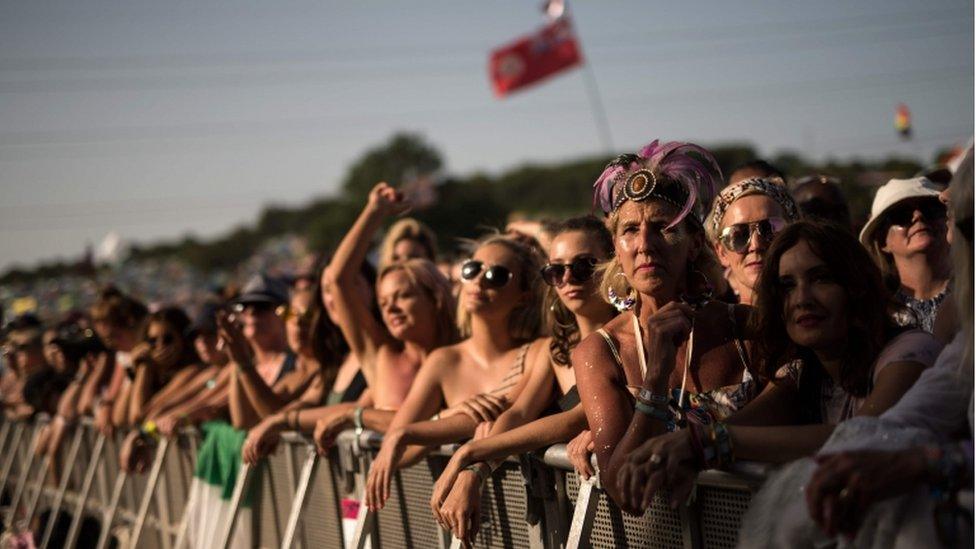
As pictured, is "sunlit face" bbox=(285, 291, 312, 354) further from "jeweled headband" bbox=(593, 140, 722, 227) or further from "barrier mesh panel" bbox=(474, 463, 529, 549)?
"jeweled headband" bbox=(593, 140, 722, 227)

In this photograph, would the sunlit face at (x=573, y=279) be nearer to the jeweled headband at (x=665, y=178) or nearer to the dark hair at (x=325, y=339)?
the jeweled headband at (x=665, y=178)

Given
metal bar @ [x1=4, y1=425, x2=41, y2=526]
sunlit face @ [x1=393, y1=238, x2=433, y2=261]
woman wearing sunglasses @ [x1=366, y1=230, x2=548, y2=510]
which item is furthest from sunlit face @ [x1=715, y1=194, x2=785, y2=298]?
metal bar @ [x1=4, y1=425, x2=41, y2=526]

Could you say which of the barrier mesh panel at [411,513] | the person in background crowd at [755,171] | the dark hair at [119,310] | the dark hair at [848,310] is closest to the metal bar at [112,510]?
the dark hair at [119,310]

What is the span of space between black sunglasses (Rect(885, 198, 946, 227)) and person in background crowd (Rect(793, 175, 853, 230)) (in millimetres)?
274

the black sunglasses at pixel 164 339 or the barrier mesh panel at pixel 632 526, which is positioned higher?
the black sunglasses at pixel 164 339

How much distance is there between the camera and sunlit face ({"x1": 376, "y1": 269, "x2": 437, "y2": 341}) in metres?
6.12

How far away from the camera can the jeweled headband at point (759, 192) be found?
4.71 metres

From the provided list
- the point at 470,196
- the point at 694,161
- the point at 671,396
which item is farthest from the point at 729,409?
the point at 470,196

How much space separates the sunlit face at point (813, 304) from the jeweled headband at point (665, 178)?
0.56 m

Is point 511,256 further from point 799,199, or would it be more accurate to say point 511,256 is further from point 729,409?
point 729,409

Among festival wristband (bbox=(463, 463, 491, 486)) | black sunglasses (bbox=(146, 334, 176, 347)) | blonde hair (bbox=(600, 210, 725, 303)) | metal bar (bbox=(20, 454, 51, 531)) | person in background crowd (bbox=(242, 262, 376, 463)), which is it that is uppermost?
blonde hair (bbox=(600, 210, 725, 303))

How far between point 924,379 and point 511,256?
9.71ft

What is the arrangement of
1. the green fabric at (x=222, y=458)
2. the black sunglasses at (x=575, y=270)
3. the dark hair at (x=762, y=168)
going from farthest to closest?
the green fabric at (x=222, y=458), the dark hair at (x=762, y=168), the black sunglasses at (x=575, y=270)

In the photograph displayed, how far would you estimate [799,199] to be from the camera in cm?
565
